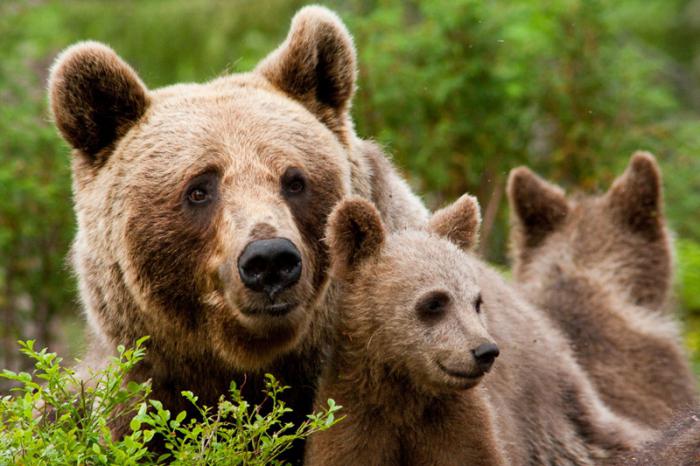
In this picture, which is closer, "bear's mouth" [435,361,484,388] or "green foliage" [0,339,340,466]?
"green foliage" [0,339,340,466]

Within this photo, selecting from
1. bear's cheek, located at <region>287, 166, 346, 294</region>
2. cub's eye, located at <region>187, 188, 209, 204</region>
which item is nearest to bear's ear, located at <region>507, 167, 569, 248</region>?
bear's cheek, located at <region>287, 166, 346, 294</region>

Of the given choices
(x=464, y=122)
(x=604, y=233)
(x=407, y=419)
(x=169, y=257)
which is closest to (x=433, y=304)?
(x=407, y=419)

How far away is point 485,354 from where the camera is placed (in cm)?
532

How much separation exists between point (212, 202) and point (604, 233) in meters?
3.64

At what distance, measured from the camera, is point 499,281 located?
7.31 m

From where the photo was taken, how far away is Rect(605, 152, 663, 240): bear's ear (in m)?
8.49

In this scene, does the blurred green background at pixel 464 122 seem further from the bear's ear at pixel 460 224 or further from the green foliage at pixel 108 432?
the green foliage at pixel 108 432

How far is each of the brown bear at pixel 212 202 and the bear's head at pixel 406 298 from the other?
20 centimetres

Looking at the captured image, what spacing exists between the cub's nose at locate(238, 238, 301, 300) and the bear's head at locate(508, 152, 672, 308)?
3368 millimetres

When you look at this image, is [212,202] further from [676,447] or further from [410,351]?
[676,447]

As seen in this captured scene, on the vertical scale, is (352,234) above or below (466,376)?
above

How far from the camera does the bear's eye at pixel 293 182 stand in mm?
5895

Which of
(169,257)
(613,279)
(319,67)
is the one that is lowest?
(613,279)

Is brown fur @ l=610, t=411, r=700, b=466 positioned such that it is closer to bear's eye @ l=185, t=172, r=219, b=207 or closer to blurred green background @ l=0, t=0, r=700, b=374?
bear's eye @ l=185, t=172, r=219, b=207
